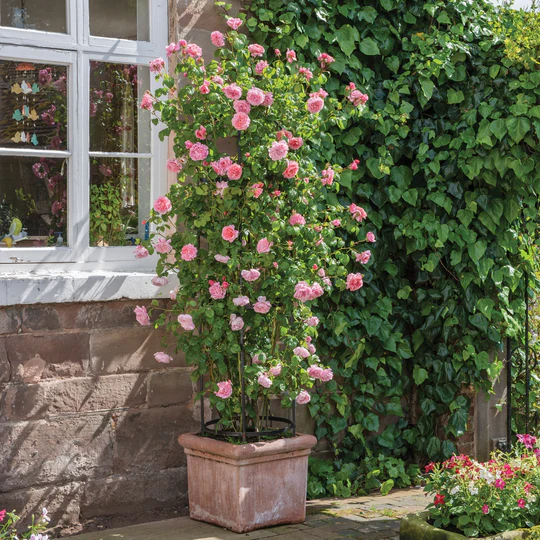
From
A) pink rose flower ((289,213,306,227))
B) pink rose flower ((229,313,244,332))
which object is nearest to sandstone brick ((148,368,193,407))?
pink rose flower ((229,313,244,332))

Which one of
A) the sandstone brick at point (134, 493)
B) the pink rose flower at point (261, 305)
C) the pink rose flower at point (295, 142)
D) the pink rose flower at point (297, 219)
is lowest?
the sandstone brick at point (134, 493)

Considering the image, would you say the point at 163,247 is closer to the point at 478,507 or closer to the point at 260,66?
the point at 260,66

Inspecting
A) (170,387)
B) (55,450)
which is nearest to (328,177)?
(170,387)

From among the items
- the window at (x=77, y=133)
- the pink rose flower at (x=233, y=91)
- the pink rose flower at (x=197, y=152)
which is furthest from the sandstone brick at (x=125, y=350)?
the pink rose flower at (x=233, y=91)

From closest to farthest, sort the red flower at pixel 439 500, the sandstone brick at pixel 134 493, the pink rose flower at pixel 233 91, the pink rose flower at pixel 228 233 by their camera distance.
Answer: the red flower at pixel 439 500
the pink rose flower at pixel 233 91
the pink rose flower at pixel 228 233
the sandstone brick at pixel 134 493

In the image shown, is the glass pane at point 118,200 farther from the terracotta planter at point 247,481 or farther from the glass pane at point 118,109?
the terracotta planter at point 247,481

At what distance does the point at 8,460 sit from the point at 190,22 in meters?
2.43

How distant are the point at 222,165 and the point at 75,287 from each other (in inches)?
37.4

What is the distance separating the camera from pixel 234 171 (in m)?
4.24

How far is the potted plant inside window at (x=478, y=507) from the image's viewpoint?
390cm

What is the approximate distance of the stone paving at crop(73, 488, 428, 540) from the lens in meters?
4.36

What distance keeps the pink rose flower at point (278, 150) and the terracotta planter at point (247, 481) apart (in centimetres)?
138

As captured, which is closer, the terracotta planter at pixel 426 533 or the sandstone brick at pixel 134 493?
the terracotta planter at pixel 426 533

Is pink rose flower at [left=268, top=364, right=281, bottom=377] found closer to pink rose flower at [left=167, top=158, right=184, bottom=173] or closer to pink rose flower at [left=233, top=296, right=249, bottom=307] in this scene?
pink rose flower at [left=233, top=296, right=249, bottom=307]
